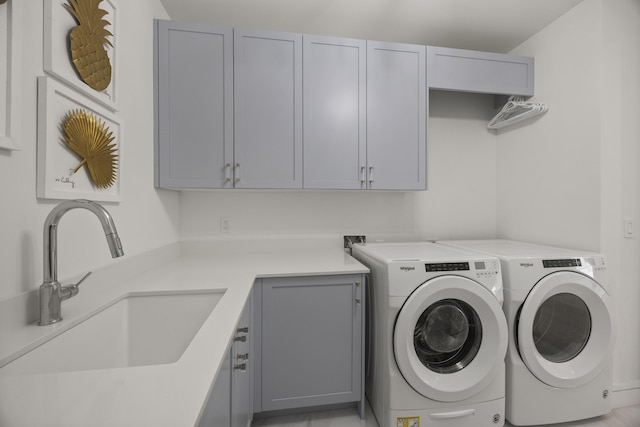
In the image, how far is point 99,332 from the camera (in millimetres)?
982

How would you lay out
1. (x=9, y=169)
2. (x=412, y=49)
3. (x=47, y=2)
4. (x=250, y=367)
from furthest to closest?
(x=412, y=49) < (x=250, y=367) < (x=47, y=2) < (x=9, y=169)

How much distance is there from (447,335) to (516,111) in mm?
1805

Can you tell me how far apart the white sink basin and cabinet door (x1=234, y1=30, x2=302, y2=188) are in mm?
837

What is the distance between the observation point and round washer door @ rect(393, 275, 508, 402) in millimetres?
1448

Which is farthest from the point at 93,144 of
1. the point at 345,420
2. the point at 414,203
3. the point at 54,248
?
the point at 414,203

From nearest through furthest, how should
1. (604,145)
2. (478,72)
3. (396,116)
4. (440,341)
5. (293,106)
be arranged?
1. (440,341)
2. (604,145)
3. (293,106)
4. (396,116)
5. (478,72)

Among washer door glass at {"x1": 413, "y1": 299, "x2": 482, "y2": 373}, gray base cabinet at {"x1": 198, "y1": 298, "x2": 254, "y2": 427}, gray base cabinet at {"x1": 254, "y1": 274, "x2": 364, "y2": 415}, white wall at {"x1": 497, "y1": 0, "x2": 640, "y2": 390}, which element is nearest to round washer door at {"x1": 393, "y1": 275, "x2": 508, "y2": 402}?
washer door glass at {"x1": 413, "y1": 299, "x2": 482, "y2": 373}

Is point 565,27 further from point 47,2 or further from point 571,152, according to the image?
point 47,2

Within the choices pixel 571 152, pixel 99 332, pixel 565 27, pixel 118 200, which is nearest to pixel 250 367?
pixel 99 332

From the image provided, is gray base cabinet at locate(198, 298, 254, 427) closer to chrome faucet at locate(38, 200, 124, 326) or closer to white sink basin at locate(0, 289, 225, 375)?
white sink basin at locate(0, 289, 225, 375)

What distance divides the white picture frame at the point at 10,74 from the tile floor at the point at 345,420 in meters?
1.75

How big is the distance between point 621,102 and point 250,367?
9.03 ft

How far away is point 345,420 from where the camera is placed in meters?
1.67

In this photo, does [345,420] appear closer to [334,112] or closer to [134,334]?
[134,334]
